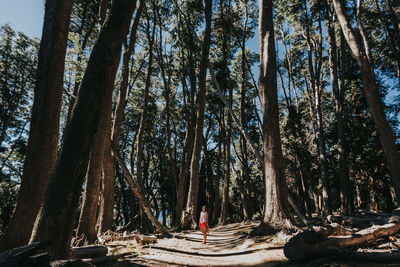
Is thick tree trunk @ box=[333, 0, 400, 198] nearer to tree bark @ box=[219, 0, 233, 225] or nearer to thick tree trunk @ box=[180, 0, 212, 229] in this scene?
thick tree trunk @ box=[180, 0, 212, 229]

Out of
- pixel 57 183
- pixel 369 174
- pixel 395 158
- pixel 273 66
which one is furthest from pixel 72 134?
pixel 369 174

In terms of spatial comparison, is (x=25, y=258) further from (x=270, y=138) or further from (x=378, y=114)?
(x=378, y=114)

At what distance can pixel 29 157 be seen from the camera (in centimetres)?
406

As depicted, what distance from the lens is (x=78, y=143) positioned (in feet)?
9.35

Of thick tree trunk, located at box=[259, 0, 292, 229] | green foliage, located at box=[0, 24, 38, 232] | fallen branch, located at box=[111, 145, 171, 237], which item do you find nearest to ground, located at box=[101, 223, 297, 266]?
thick tree trunk, located at box=[259, 0, 292, 229]

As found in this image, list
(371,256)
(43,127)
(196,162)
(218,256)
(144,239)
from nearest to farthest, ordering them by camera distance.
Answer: (371,256) → (43,127) → (218,256) → (144,239) → (196,162)

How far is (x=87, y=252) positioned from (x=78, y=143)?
2963mm

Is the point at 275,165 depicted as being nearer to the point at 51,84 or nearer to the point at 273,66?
the point at 273,66

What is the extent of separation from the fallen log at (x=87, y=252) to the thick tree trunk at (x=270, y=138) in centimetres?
450

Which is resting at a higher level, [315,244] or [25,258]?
[25,258]

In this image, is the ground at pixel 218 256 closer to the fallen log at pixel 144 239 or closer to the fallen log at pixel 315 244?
the fallen log at pixel 315 244

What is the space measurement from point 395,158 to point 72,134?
27.3ft

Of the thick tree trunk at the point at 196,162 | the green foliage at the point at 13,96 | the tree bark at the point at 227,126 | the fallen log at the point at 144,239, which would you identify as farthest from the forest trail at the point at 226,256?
the green foliage at the point at 13,96

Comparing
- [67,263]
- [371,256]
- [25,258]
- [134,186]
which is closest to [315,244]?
[371,256]
